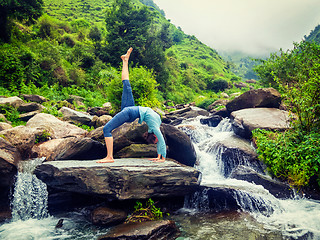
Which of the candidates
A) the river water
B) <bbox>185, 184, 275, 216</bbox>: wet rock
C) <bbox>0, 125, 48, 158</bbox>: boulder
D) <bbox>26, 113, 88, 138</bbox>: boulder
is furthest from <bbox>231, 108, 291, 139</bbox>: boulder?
<bbox>0, 125, 48, 158</bbox>: boulder

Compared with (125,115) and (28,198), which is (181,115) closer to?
(125,115)

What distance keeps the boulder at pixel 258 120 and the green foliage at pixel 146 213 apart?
6541mm

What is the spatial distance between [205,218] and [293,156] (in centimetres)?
351

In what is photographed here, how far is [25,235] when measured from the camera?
4.86 m

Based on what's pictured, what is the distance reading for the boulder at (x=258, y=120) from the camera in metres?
9.69

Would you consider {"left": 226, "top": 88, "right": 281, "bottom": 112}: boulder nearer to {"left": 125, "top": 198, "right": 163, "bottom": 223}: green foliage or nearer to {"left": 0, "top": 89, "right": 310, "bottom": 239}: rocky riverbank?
{"left": 0, "top": 89, "right": 310, "bottom": 239}: rocky riverbank

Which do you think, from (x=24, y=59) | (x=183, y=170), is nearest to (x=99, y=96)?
(x=24, y=59)

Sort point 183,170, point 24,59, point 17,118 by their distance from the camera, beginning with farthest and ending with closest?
point 24,59 < point 17,118 < point 183,170

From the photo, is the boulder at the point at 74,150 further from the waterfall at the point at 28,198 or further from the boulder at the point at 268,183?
the boulder at the point at 268,183

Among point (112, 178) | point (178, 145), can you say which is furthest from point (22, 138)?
point (178, 145)

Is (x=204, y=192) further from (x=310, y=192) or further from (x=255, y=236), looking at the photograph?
(x=310, y=192)

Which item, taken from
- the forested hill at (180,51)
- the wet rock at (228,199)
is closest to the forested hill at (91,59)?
the forested hill at (180,51)

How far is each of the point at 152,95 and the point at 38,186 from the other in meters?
6.73

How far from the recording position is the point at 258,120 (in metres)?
10.3
